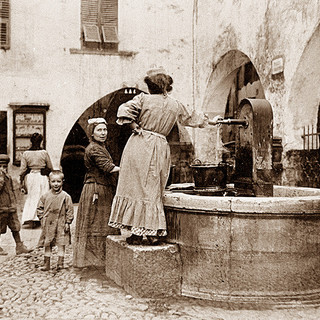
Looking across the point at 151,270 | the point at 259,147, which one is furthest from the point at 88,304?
the point at 259,147

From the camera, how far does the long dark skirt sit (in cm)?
529

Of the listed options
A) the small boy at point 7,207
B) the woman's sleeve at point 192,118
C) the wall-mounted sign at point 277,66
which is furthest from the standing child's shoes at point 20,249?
the wall-mounted sign at point 277,66

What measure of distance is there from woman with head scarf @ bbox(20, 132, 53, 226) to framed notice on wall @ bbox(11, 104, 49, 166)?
2404 mm

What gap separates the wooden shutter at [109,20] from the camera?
458 inches

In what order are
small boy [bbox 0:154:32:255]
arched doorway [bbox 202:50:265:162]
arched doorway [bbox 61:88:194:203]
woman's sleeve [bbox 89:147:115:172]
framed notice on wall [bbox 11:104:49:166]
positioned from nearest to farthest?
woman's sleeve [bbox 89:147:115:172] < small boy [bbox 0:154:32:255] < arched doorway [bbox 202:50:265:162] < framed notice on wall [bbox 11:104:49:166] < arched doorway [bbox 61:88:194:203]

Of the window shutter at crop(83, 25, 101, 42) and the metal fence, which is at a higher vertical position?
the window shutter at crop(83, 25, 101, 42)

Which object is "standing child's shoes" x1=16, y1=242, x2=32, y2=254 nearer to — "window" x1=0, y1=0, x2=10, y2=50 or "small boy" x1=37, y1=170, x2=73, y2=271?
"small boy" x1=37, y1=170, x2=73, y2=271

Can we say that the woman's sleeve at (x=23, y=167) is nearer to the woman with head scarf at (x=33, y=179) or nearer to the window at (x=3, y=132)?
the woman with head scarf at (x=33, y=179)

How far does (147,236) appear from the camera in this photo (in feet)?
14.2

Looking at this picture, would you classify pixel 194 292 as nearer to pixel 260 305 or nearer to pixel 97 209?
pixel 260 305

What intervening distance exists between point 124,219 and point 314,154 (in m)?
3.84

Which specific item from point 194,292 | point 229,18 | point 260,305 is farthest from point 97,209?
point 229,18

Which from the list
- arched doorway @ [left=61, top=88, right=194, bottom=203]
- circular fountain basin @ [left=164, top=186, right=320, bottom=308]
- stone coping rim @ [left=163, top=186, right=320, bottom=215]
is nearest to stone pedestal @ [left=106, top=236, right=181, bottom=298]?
circular fountain basin @ [left=164, top=186, right=320, bottom=308]

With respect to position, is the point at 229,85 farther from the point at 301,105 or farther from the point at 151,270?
the point at 151,270
